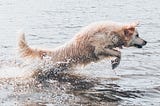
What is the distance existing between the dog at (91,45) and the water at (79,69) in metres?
0.39

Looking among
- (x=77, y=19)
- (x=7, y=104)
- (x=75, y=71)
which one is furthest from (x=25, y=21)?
(x=7, y=104)

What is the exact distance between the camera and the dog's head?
10371 millimetres

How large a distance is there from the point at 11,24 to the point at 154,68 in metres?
6.77

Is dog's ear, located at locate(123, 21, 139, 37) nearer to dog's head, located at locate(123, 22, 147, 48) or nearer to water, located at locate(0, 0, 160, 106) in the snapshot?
dog's head, located at locate(123, 22, 147, 48)

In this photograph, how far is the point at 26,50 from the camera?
10117mm

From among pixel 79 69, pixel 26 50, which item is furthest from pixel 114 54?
pixel 26 50

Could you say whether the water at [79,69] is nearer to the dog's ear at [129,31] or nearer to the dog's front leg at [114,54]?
the dog's front leg at [114,54]

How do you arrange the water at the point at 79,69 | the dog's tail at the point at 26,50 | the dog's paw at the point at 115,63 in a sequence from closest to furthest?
the water at the point at 79,69
the dog's tail at the point at 26,50
the dog's paw at the point at 115,63

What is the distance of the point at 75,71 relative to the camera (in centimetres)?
1077

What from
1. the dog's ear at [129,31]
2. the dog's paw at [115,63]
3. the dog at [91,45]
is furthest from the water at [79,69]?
the dog's ear at [129,31]

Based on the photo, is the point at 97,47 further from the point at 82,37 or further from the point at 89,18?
the point at 89,18

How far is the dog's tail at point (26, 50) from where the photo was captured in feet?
33.0

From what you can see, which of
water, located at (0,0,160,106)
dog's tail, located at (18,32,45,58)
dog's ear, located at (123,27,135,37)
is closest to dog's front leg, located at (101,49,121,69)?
water, located at (0,0,160,106)

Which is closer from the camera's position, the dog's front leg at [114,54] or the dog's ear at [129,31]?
the dog's front leg at [114,54]
